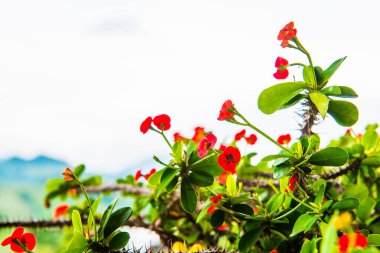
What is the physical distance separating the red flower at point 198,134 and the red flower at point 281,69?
274 mm

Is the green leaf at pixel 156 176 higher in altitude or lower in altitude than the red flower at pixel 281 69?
lower

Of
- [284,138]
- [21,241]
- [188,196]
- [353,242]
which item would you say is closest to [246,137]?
[284,138]

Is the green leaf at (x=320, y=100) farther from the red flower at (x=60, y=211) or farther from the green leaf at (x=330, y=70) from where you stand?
the red flower at (x=60, y=211)

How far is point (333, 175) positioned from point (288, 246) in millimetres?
295

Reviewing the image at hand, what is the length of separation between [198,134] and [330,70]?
371 mm

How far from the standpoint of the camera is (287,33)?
32.1 inches

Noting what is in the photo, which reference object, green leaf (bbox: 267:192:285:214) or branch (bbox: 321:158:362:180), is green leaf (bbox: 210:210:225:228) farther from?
branch (bbox: 321:158:362:180)

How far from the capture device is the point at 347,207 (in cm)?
74

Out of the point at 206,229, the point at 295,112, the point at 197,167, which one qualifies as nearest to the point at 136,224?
the point at 206,229

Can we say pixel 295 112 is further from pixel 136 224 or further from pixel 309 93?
pixel 136 224

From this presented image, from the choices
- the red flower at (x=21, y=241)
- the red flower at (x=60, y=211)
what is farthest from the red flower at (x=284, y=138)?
the red flower at (x=60, y=211)

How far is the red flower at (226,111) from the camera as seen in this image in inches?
31.1

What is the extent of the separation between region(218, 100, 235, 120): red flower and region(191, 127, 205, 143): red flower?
0.27 meters

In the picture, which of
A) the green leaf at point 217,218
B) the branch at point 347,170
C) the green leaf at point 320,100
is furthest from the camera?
the branch at point 347,170
